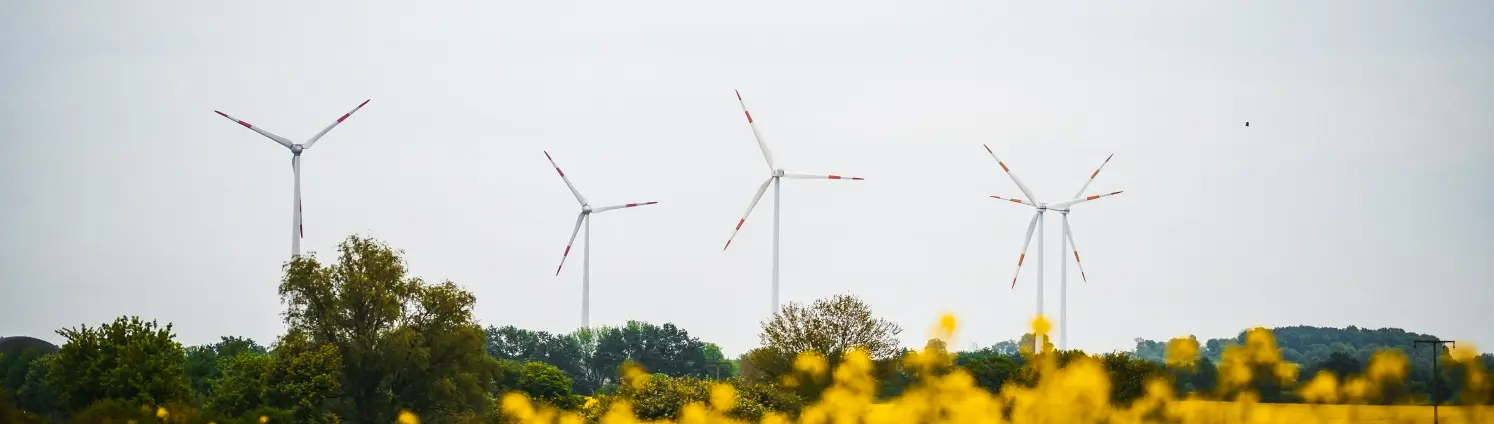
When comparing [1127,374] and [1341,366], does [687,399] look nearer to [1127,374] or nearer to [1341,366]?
[1127,374]

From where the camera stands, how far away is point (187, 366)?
14050cm

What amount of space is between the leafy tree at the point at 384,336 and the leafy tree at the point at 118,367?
5.56 m

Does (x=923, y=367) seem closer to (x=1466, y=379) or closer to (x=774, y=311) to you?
(x=1466, y=379)

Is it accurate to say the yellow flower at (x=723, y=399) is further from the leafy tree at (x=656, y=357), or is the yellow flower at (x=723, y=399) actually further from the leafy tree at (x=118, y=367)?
the leafy tree at (x=656, y=357)

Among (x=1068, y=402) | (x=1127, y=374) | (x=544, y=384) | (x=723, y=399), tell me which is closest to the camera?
(x=1068, y=402)

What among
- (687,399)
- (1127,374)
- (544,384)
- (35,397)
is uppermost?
(1127,374)

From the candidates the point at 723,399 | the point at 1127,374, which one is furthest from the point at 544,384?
the point at 723,399

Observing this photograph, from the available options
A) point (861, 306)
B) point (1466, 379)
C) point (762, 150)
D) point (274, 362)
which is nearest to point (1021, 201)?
point (762, 150)

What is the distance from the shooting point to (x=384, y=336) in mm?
86312

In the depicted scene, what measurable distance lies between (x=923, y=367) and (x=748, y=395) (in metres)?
9.57

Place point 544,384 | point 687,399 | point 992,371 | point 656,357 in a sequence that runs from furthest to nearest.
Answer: point 656,357 < point 544,384 < point 992,371 < point 687,399

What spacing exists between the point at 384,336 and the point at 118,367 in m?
12.1

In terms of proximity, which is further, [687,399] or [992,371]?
[992,371]

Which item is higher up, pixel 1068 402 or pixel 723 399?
pixel 1068 402
